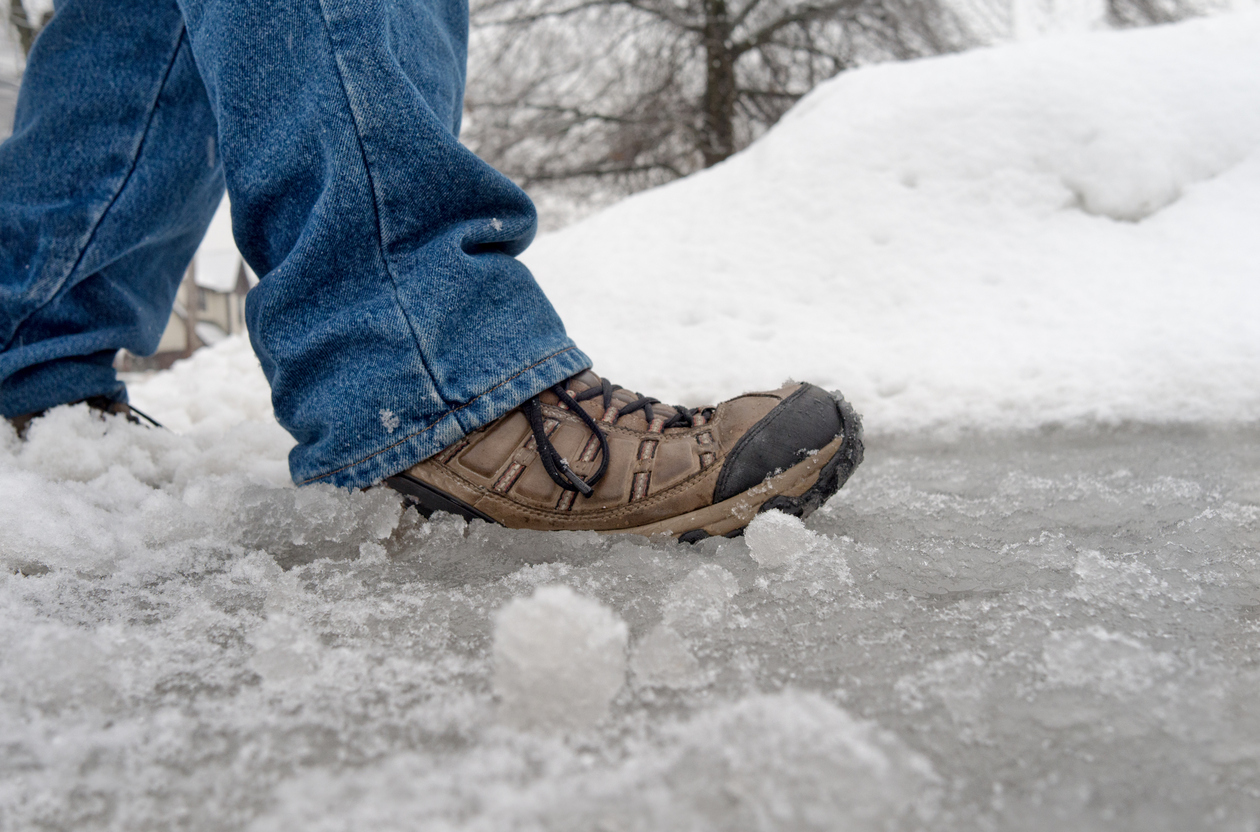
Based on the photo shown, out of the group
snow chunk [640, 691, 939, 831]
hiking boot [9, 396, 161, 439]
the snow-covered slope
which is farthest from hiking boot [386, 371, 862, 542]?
the snow-covered slope

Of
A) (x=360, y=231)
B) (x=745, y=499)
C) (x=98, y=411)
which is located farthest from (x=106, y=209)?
(x=745, y=499)

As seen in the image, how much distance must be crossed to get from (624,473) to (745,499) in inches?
5.9

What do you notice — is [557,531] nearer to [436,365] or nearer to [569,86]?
[436,365]

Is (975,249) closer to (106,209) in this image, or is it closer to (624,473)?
(624,473)

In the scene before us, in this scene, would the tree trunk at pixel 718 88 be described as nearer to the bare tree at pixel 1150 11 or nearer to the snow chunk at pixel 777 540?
the bare tree at pixel 1150 11

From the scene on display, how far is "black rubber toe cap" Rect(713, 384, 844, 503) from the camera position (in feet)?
2.91

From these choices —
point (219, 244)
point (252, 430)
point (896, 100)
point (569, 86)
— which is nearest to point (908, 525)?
point (252, 430)

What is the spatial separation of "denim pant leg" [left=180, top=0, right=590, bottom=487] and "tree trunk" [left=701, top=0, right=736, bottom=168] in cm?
584

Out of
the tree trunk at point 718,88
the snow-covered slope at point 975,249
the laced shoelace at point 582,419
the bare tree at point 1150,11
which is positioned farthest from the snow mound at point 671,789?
the bare tree at point 1150,11

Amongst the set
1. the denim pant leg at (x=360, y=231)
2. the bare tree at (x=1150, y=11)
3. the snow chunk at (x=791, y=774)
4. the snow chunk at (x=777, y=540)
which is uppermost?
the bare tree at (x=1150, y=11)

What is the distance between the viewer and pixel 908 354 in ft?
6.07

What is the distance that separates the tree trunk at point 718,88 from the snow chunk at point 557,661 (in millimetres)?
6250

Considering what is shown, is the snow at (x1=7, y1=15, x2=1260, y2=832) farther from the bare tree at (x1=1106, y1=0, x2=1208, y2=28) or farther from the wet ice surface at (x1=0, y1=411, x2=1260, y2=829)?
the bare tree at (x1=1106, y1=0, x2=1208, y2=28)

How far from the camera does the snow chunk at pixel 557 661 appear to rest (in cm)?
51
